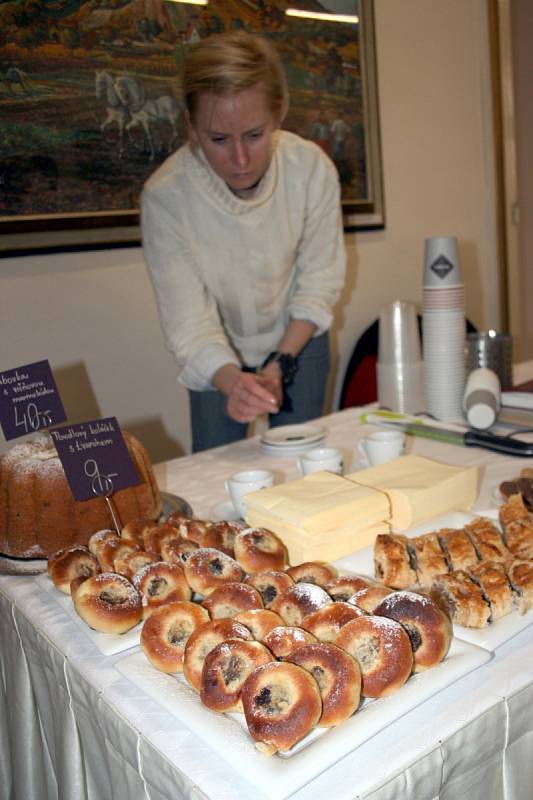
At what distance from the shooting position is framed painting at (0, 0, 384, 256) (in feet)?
7.04

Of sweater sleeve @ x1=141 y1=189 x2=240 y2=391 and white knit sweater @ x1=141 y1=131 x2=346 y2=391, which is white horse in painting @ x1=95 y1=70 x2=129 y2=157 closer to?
white knit sweater @ x1=141 y1=131 x2=346 y2=391

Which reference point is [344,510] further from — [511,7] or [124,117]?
[511,7]

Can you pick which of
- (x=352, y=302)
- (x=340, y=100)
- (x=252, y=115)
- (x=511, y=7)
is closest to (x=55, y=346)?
(x=252, y=115)

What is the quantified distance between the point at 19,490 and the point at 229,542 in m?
0.32

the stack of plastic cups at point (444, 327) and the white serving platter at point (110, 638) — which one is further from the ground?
the stack of plastic cups at point (444, 327)

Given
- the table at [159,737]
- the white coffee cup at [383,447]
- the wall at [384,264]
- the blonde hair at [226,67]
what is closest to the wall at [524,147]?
the wall at [384,264]

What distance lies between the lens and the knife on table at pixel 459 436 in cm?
129

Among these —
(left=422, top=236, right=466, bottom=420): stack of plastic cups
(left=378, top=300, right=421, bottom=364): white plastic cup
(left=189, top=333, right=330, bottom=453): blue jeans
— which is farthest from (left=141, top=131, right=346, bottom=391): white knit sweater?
(left=422, top=236, right=466, bottom=420): stack of plastic cups

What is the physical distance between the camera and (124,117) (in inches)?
92.9

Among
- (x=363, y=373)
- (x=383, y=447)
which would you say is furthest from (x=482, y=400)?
(x=363, y=373)

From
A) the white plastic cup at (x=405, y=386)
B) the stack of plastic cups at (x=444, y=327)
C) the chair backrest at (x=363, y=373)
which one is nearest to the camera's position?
the stack of plastic cups at (x=444, y=327)

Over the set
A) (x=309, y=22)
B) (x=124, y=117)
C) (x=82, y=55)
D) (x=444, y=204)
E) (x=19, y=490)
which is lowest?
(x=19, y=490)

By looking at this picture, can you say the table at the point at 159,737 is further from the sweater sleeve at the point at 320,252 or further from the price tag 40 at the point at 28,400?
the sweater sleeve at the point at 320,252

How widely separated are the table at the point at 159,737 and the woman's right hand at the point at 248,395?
2.19 feet
